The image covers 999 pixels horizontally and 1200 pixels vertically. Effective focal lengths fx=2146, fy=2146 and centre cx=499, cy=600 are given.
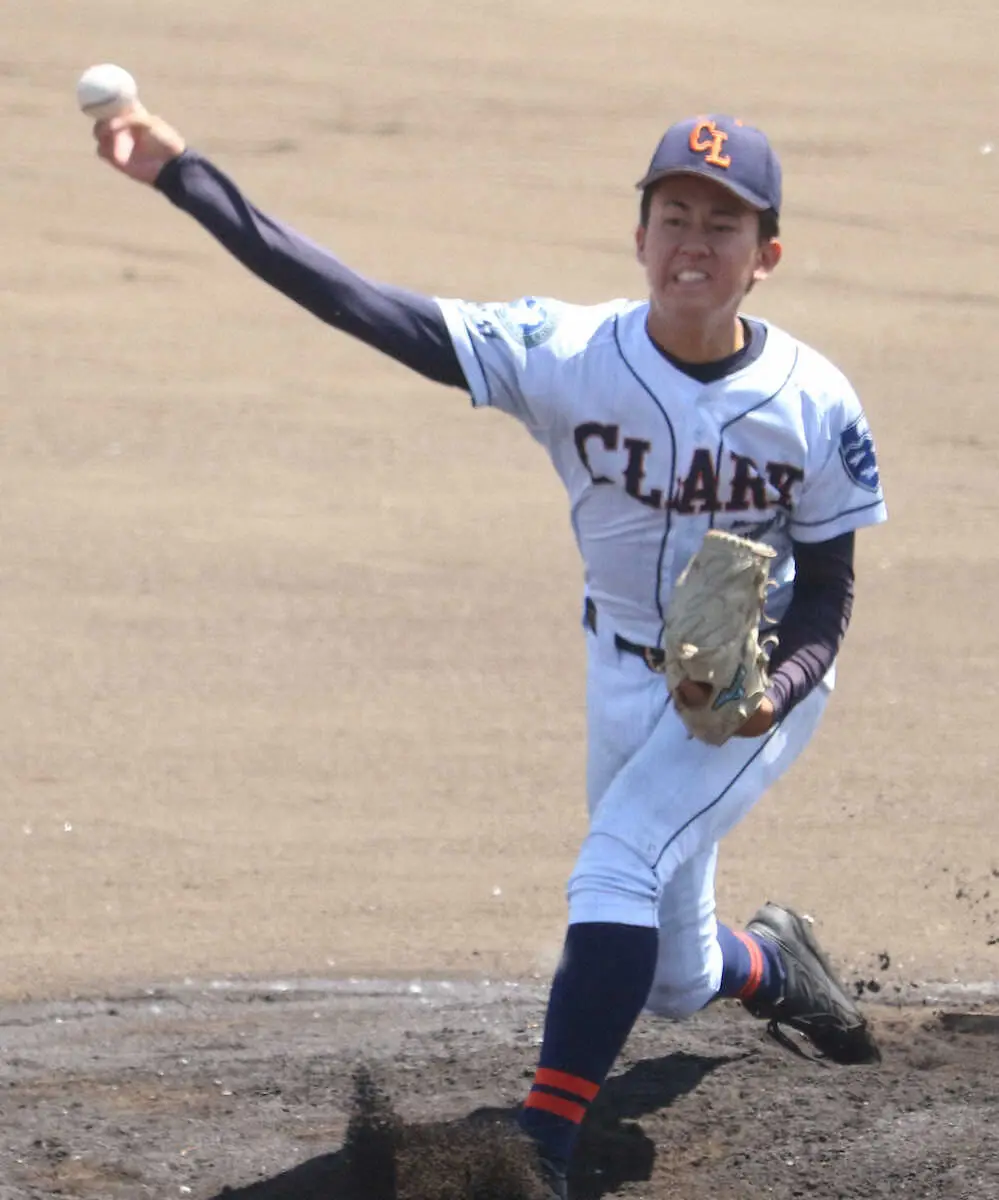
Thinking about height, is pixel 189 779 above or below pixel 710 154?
below

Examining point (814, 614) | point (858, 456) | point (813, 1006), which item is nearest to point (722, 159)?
point (858, 456)

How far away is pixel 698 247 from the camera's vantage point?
3484mm

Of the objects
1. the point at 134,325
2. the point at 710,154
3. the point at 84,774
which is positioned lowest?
the point at 84,774

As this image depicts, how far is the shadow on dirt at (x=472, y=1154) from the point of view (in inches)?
133

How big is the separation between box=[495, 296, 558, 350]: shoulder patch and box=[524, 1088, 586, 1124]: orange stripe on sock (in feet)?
4.06

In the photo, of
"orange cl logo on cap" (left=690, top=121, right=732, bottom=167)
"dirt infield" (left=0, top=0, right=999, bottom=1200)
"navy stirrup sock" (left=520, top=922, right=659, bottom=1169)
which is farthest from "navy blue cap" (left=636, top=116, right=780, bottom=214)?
"dirt infield" (left=0, top=0, right=999, bottom=1200)

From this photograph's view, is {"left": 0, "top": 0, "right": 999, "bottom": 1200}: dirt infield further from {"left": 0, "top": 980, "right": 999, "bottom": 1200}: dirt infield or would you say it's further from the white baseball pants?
the white baseball pants

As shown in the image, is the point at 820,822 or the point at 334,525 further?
the point at 334,525

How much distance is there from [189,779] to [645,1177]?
2098 millimetres

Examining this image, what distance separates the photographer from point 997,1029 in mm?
4523

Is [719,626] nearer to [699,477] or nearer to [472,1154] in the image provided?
[699,477]

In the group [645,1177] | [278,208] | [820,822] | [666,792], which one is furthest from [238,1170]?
[278,208]

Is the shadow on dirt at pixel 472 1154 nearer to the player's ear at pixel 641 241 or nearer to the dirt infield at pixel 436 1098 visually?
the dirt infield at pixel 436 1098

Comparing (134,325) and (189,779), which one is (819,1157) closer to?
(189,779)
